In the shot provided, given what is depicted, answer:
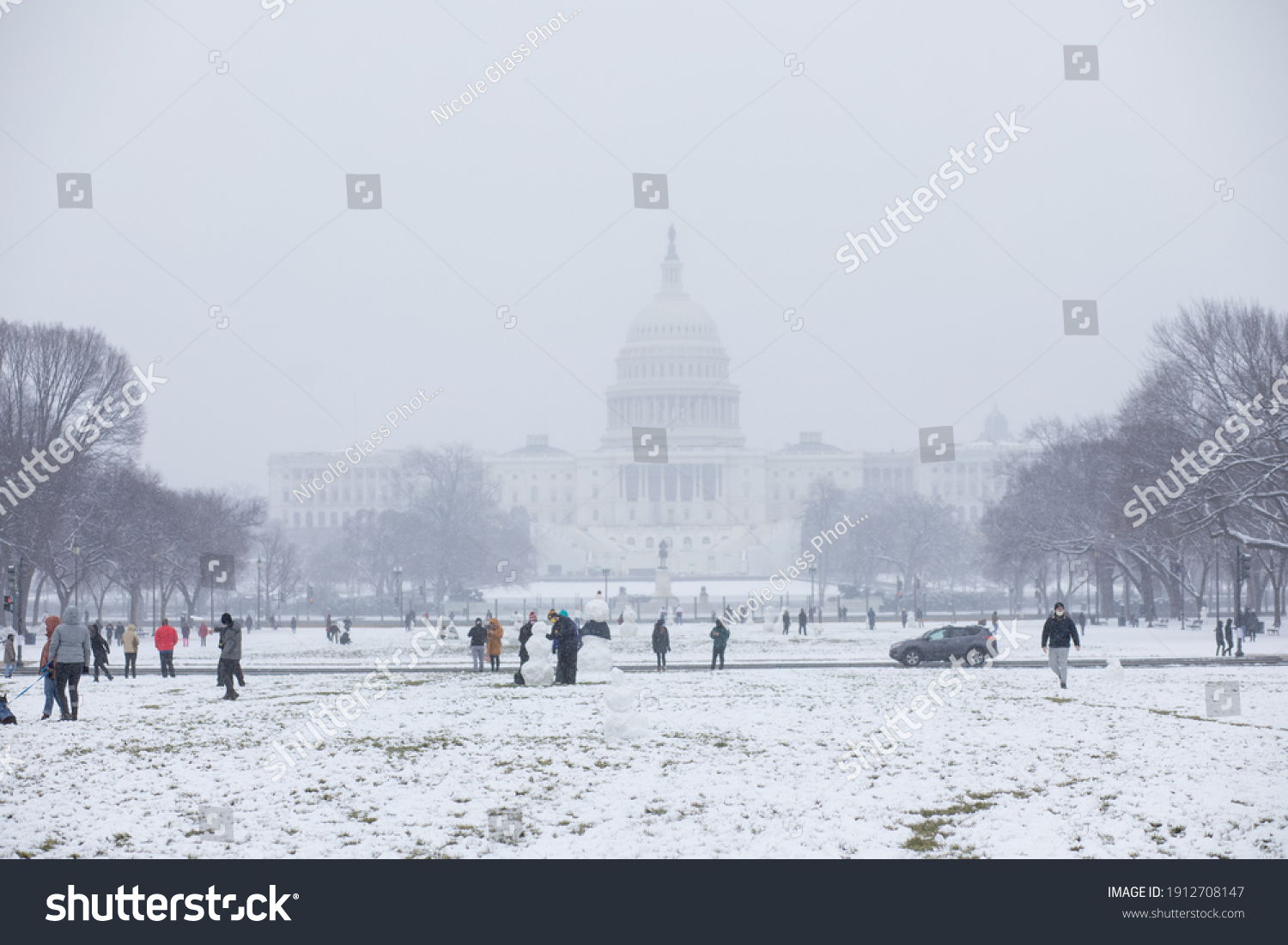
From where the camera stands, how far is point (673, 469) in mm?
173875

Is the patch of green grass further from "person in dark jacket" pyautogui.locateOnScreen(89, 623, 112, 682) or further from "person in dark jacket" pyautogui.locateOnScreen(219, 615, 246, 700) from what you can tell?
"person in dark jacket" pyautogui.locateOnScreen(89, 623, 112, 682)

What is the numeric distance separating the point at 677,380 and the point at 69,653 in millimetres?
157744

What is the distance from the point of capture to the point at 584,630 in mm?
28031

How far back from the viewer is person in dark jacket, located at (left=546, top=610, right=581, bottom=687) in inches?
982

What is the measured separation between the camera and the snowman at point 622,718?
17.4 metres

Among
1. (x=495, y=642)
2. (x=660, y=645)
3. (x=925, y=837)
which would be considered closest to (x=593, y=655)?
(x=495, y=642)

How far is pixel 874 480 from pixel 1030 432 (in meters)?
109

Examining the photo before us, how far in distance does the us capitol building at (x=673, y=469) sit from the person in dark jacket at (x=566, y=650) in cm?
13960

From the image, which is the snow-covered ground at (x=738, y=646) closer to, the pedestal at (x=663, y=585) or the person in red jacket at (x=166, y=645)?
the person in red jacket at (x=166, y=645)

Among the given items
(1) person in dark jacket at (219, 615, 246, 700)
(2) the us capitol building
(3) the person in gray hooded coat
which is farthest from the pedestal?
(2) the us capitol building

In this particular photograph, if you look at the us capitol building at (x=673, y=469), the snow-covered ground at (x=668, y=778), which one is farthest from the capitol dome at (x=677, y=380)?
the snow-covered ground at (x=668, y=778)
